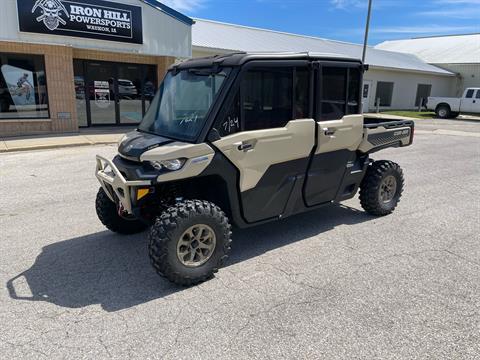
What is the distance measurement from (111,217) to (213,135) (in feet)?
5.98

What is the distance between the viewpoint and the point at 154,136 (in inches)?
157

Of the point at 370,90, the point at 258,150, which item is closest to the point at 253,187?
the point at 258,150

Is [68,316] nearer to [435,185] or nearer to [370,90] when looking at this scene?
[435,185]

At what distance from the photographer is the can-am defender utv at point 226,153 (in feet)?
11.5

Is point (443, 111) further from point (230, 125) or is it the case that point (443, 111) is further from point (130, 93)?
point (230, 125)

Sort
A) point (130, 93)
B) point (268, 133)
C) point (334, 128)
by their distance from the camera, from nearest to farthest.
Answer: point (268, 133) < point (334, 128) < point (130, 93)

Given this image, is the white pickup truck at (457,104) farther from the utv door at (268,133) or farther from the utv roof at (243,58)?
the utv door at (268,133)

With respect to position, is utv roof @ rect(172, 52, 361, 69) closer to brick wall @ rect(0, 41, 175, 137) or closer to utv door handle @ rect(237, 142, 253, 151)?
utv door handle @ rect(237, 142, 253, 151)

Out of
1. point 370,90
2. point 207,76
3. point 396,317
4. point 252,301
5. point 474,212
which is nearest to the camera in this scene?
point 396,317

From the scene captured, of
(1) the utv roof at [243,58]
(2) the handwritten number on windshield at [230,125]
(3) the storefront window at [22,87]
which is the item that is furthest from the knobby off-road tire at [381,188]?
(3) the storefront window at [22,87]

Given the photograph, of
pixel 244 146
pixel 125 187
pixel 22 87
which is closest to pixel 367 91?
pixel 22 87

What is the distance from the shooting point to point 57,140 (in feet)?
39.0

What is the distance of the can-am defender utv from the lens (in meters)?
3.52

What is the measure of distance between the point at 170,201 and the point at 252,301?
1300mm
